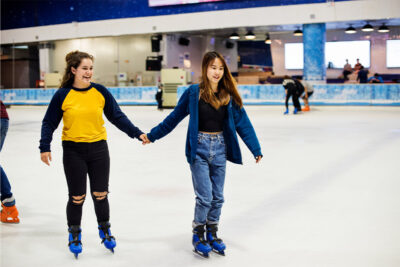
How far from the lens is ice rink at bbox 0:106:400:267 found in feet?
9.03

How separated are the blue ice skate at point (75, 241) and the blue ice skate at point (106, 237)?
0.14 metres

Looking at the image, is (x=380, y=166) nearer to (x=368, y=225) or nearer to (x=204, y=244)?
(x=368, y=225)

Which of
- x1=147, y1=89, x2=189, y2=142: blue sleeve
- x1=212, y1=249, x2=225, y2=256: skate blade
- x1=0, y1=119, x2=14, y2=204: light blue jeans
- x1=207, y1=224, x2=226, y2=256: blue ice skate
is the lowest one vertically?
x1=212, y1=249, x2=225, y2=256: skate blade

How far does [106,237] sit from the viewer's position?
2838 millimetres

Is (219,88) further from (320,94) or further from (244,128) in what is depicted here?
(320,94)

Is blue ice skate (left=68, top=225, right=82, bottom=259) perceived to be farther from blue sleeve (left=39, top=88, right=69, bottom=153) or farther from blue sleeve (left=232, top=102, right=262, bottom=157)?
blue sleeve (left=232, top=102, right=262, bottom=157)

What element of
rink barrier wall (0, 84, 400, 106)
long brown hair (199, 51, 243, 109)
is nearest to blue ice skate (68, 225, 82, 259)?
long brown hair (199, 51, 243, 109)

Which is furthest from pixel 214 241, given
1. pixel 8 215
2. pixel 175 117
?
pixel 8 215

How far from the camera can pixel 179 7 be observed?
1994 centimetres

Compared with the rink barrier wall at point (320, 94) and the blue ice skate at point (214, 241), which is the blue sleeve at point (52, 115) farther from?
the rink barrier wall at point (320, 94)

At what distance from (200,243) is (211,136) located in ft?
2.01

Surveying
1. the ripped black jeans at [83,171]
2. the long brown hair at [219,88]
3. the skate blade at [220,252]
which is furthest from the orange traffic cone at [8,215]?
the long brown hair at [219,88]

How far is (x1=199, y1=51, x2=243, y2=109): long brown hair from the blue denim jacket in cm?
3

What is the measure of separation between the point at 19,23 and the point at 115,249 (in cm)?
2373
